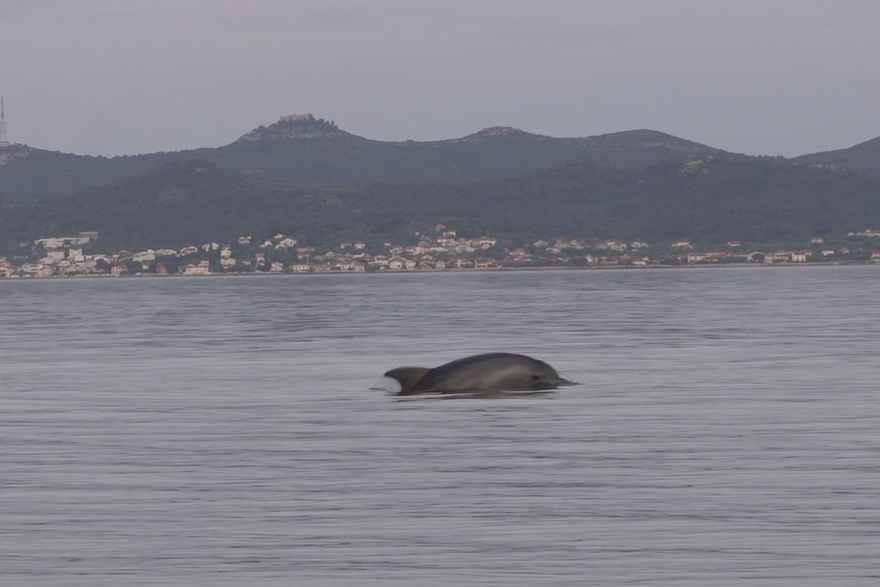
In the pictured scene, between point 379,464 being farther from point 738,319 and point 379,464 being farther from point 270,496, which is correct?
point 738,319

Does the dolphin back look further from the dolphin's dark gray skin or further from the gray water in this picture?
the gray water

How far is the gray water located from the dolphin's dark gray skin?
22.4 inches

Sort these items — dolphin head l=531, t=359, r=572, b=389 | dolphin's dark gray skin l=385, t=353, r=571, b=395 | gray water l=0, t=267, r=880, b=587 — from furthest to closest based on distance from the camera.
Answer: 1. dolphin head l=531, t=359, r=572, b=389
2. dolphin's dark gray skin l=385, t=353, r=571, b=395
3. gray water l=0, t=267, r=880, b=587

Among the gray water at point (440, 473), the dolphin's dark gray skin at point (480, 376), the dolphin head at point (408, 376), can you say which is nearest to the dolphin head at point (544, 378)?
the dolphin's dark gray skin at point (480, 376)

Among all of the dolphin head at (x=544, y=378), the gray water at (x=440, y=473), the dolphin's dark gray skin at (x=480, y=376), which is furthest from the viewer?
the dolphin head at (x=544, y=378)

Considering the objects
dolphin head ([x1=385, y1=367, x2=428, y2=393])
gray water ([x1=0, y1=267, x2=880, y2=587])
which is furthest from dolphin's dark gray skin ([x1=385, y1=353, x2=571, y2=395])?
gray water ([x1=0, y1=267, x2=880, y2=587])

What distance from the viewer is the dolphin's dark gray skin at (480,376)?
29.5 meters

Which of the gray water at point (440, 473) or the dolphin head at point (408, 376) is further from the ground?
the dolphin head at point (408, 376)

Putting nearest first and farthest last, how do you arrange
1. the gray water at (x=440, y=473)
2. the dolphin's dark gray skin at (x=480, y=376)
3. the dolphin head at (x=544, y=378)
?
the gray water at (x=440, y=473) → the dolphin's dark gray skin at (x=480, y=376) → the dolphin head at (x=544, y=378)

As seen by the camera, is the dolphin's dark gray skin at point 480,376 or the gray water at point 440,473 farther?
the dolphin's dark gray skin at point 480,376

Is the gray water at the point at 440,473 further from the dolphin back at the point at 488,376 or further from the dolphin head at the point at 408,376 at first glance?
the dolphin back at the point at 488,376

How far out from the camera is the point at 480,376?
29.6 metres

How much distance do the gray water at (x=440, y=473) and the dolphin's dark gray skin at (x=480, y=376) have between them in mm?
568

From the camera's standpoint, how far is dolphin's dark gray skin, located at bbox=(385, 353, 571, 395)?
1162 inches
